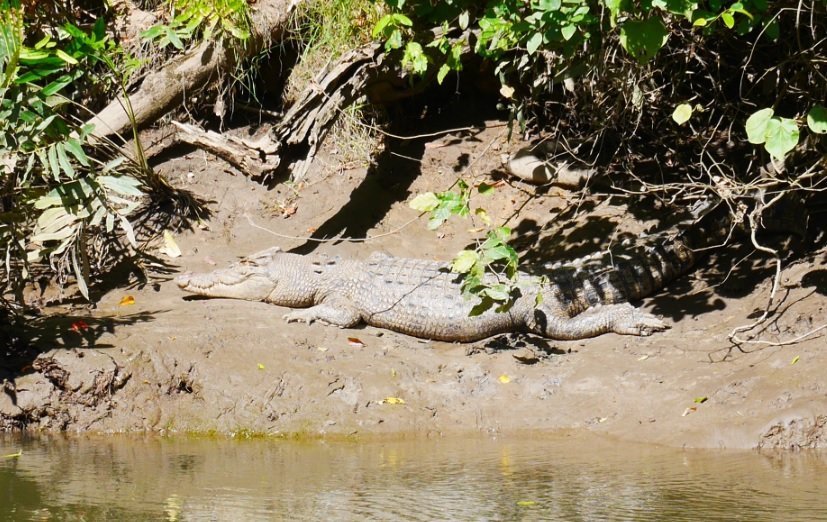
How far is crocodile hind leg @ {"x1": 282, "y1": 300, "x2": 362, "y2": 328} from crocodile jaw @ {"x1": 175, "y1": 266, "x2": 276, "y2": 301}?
56 cm

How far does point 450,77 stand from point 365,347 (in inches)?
148

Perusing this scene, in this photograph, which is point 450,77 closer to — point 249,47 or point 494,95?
point 494,95

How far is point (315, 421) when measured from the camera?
5.88 m

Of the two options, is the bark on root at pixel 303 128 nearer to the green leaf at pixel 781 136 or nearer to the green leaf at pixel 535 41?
the green leaf at pixel 535 41

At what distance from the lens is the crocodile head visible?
772 centimetres

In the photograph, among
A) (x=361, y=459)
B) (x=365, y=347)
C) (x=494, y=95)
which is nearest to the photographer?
(x=361, y=459)

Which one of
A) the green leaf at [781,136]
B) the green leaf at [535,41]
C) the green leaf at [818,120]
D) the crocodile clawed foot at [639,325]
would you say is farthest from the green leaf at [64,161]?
the green leaf at [818,120]

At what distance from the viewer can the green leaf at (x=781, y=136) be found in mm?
4473

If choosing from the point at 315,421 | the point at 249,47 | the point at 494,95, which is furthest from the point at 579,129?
the point at 315,421

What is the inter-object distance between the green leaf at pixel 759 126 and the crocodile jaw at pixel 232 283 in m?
4.33

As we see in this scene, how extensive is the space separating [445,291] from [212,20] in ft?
11.0

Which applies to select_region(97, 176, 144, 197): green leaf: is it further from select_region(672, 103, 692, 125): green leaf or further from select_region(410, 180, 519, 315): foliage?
select_region(672, 103, 692, 125): green leaf

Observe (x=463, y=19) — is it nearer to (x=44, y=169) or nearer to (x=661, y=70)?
(x=661, y=70)

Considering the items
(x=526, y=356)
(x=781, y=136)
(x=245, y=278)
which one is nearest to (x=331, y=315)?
(x=245, y=278)
